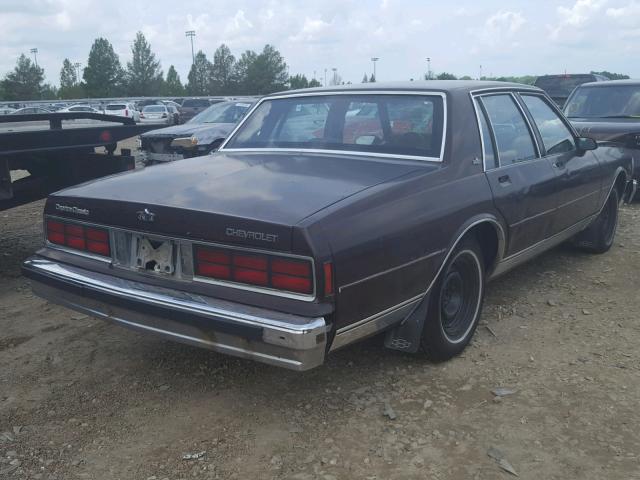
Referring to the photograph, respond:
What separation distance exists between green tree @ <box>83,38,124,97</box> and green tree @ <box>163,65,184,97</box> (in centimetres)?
622

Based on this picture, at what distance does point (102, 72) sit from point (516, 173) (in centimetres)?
Result: 8110

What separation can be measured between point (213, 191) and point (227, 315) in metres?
0.68

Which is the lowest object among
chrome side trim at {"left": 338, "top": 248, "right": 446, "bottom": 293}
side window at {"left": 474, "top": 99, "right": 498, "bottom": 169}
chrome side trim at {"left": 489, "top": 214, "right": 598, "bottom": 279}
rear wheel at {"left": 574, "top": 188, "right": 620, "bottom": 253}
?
rear wheel at {"left": 574, "top": 188, "right": 620, "bottom": 253}

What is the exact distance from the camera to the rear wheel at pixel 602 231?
5.82 meters

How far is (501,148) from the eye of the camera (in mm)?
4062

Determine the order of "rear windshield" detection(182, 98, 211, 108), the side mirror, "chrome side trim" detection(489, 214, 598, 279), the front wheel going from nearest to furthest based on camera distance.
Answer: the front wheel
"chrome side trim" detection(489, 214, 598, 279)
the side mirror
"rear windshield" detection(182, 98, 211, 108)

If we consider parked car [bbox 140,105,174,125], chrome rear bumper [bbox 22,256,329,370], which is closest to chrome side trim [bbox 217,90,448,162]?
chrome rear bumper [bbox 22,256,329,370]

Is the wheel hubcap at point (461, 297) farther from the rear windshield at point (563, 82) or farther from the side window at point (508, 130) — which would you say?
the rear windshield at point (563, 82)

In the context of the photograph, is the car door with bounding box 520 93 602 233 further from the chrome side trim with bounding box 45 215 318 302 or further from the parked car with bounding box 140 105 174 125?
the parked car with bounding box 140 105 174 125

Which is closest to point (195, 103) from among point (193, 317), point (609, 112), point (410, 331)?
point (609, 112)

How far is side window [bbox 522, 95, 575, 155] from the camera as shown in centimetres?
467

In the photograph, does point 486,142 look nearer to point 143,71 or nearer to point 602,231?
point 602,231

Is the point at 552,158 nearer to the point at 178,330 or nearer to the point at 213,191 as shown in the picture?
the point at 213,191

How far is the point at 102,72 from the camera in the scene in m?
77.7
